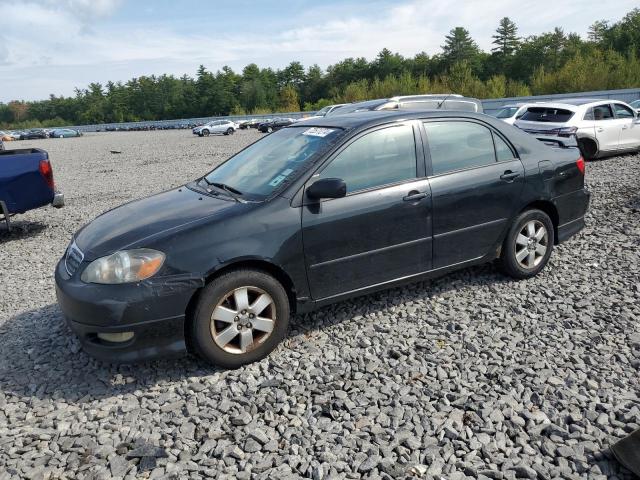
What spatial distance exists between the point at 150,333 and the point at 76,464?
868 millimetres

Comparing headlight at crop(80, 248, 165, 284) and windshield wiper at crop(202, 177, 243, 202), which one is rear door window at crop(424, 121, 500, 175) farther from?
headlight at crop(80, 248, 165, 284)

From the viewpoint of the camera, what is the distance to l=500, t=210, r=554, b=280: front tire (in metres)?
4.80

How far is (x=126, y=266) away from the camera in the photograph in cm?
341

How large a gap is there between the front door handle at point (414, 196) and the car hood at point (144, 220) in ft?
4.39

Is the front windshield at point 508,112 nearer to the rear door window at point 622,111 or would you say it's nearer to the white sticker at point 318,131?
the rear door window at point 622,111

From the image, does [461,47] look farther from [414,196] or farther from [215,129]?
[414,196]

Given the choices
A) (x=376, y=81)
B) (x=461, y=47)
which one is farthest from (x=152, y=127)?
(x=461, y=47)

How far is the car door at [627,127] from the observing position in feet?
40.3

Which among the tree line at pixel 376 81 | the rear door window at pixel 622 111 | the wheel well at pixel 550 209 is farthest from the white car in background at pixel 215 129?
the wheel well at pixel 550 209

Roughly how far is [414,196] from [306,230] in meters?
1.00

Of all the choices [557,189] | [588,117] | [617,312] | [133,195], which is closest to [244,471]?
[617,312]

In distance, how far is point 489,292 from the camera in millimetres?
4750

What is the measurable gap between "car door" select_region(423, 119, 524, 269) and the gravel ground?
0.52 meters

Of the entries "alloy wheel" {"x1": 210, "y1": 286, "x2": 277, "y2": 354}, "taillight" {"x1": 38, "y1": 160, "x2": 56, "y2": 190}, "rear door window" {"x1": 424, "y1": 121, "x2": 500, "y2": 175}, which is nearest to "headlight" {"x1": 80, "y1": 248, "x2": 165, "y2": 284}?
"alloy wheel" {"x1": 210, "y1": 286, "x2": 277, "y2": 354}
